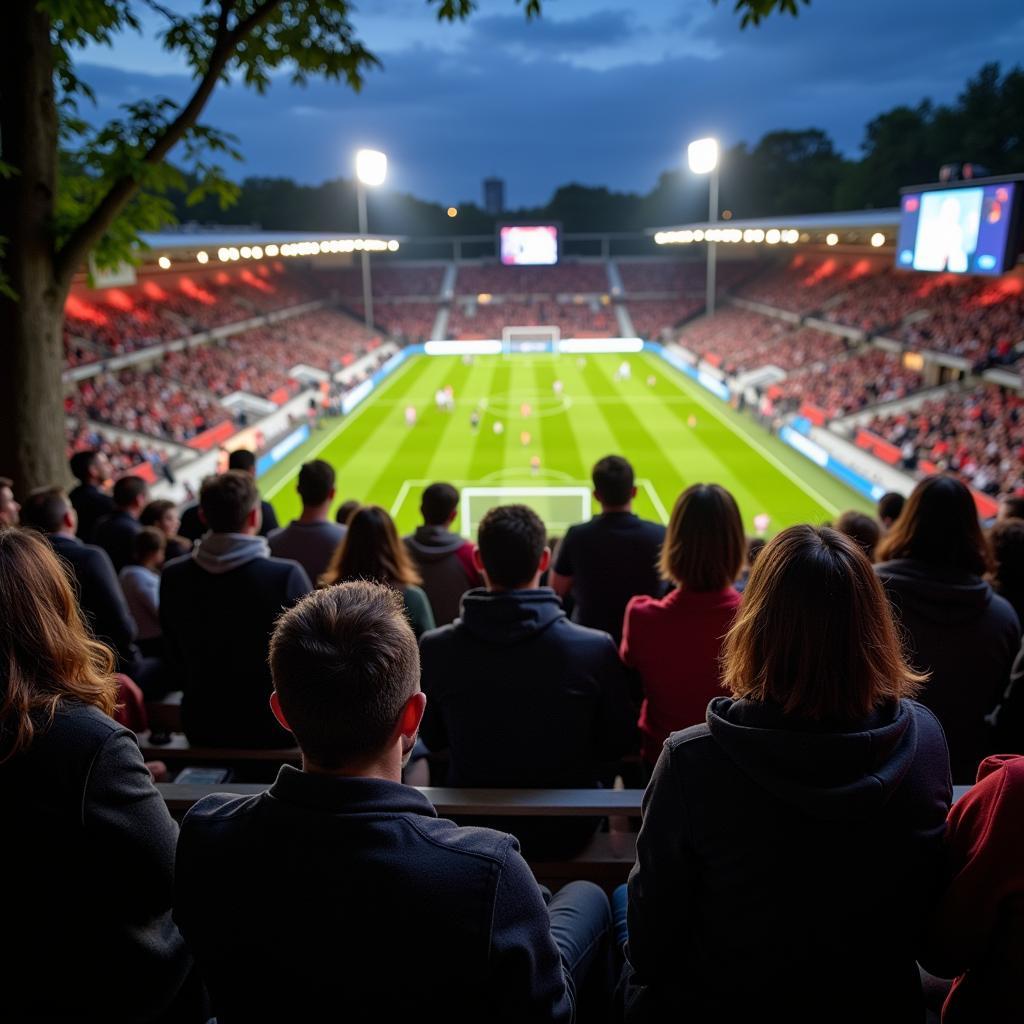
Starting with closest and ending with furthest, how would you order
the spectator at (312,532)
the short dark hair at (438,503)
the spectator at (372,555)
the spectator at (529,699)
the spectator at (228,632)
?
the spectator at (529,699), the spectator at (228,632), the spectator at (372,555), the short dark hair at (438,503), the spectator at (312,532)

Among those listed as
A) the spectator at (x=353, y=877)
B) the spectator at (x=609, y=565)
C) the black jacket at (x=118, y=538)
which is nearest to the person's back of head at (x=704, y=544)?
the spectator at (x=609, y=565)

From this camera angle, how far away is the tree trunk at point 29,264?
5477 mm

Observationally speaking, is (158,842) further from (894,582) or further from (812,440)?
(812,440)

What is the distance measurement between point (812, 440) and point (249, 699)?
2700 centimetres

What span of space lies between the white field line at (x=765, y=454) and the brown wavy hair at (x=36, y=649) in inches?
860

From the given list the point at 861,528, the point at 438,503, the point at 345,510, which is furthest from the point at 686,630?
the point at 345,510

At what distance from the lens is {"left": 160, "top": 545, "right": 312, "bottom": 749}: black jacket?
4.07 meters

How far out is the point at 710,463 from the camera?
1095 inches

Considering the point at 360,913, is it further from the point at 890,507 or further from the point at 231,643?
the point at 890,507

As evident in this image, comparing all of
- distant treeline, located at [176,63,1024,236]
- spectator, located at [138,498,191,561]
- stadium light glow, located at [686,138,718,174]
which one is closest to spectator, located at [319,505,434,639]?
spectator, located at [138,498,191,561]

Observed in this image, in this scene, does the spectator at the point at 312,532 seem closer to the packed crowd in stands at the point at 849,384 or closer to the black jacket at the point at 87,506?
the black jacket at the point at 87,506

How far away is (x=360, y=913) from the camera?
1.78 m

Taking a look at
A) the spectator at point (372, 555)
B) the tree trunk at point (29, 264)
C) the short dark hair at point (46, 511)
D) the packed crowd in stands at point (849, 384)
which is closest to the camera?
the spectator at point (372, 555)

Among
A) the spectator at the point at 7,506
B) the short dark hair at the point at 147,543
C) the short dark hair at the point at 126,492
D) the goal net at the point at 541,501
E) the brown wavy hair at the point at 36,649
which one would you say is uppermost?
the brown wavy hair at the point at 36,649
